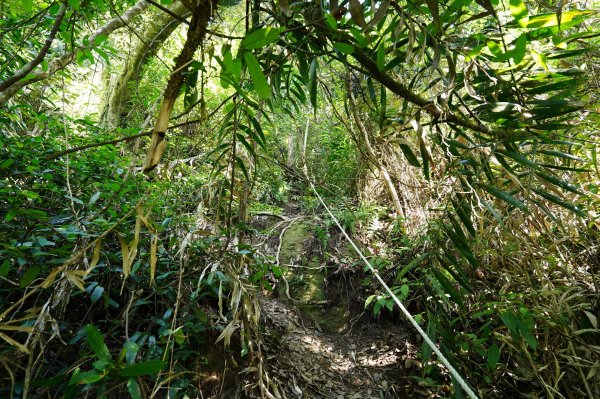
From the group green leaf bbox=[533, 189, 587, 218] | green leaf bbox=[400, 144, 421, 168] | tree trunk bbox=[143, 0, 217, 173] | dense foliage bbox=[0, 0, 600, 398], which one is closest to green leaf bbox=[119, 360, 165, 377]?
dense foliage bbox=[0, 0, 600, 398]

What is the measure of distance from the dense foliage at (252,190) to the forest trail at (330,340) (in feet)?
0.79

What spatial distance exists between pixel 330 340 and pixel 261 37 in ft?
8.51

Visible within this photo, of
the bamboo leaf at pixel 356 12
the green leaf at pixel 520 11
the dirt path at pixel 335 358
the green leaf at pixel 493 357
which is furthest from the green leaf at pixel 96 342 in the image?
the green leaf at pixel 493 357

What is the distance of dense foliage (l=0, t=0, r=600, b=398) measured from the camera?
0.96m

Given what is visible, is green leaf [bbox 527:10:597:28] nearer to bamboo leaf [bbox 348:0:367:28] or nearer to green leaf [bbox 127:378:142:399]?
bamboo leaf [bbox 348:0:367:28]

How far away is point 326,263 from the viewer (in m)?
3.37

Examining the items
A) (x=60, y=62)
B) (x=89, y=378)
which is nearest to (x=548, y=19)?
(x=89, y=378)

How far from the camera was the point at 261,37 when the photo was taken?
2.02ft

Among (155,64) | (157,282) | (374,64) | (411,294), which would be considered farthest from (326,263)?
(155,64)

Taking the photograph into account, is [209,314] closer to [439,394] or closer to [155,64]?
[439,394]

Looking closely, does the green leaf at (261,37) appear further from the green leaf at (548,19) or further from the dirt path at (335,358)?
the dirt path at (335,358)

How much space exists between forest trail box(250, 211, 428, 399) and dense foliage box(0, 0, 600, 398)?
0.79ft

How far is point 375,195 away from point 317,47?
278cm

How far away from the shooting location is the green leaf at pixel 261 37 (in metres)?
0.61
